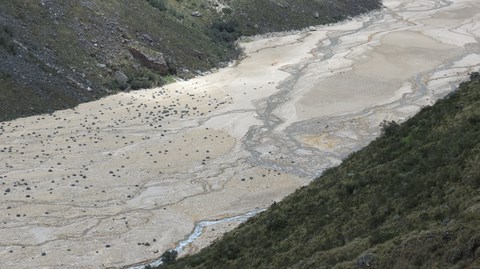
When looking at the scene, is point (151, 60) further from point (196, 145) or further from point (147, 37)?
point (196, 145)

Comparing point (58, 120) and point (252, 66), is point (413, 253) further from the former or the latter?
point (252, 66)

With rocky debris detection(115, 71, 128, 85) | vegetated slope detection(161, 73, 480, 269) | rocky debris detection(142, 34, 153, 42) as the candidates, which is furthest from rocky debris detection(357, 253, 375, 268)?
rocky debris detection(142, 34, 153, 42)

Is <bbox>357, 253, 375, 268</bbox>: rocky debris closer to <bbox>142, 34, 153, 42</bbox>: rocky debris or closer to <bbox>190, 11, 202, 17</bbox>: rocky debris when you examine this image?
<bbox>142, 34, 153, 42</bbox>: rocky debris

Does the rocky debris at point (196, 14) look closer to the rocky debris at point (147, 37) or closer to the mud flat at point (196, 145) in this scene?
the mud flat at point (196, 145)

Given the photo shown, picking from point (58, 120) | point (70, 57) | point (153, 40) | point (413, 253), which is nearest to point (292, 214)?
point (413, 253)

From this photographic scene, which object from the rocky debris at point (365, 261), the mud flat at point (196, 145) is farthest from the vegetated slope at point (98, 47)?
the rocky debris at point (365, 261)

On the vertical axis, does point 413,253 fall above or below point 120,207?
above
